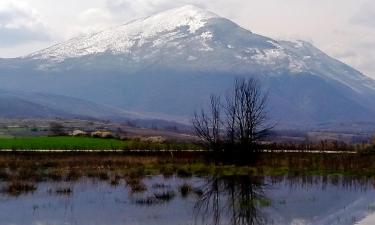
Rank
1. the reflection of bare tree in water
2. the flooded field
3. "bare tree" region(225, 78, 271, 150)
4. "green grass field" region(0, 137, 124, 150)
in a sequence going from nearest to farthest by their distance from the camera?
the reflection of bare tree in water
the flooded field
"bare tree" region(225, 78, 271, 150)
"green grass field" region(0, 137, 124, 150)

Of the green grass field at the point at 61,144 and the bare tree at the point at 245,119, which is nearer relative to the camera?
the bare tree at the point at 245,119

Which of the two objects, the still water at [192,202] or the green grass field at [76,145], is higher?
the green grass field at [76,145]

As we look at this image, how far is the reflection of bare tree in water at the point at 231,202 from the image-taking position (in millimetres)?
26403

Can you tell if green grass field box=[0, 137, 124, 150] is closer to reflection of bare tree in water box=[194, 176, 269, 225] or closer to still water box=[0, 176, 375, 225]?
still water box=[0, 176, 375, 225]

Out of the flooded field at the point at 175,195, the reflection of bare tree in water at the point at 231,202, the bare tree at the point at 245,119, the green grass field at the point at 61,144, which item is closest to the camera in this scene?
the reflection of bare tree in water at the point at 231,202

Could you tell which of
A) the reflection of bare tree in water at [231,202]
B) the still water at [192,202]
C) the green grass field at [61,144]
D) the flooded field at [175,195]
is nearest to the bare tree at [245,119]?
the flooded field at [175,195]

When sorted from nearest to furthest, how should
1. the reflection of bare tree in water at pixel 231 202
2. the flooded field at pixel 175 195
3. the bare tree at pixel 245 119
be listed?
the reflection of bare tree in water at pixel 231 202 → the flooded field at pixel 175 195 → the bare tree at pixel 245 119

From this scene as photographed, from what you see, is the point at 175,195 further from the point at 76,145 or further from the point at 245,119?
the point at 76,145

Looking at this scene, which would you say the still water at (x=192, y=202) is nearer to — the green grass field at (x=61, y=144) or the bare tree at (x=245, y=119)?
the bare tree at (x=245, y=119)

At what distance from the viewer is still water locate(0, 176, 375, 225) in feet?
86.8

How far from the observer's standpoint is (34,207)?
2916 cm

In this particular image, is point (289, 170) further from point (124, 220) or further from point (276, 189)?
point (124, 220)

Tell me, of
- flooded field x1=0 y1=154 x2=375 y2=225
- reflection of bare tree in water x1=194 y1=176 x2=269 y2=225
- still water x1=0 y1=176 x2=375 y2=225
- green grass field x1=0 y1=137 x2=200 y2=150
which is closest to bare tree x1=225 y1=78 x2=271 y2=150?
flooded field x1=0 y1=154 x2=375 y2=225

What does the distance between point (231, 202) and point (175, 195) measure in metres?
3.76
